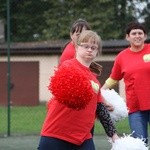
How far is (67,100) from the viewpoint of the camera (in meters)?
3.86

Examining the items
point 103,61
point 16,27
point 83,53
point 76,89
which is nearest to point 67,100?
point 76,89

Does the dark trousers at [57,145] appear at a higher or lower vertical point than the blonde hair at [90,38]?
lower

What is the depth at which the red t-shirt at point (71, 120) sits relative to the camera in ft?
13.2

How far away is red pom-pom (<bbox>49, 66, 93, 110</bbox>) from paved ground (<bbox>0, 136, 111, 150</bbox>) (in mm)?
4654

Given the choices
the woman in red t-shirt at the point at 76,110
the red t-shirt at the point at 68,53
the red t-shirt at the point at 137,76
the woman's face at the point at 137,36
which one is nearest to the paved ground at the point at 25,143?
the red t-shirt at the point at 137,76

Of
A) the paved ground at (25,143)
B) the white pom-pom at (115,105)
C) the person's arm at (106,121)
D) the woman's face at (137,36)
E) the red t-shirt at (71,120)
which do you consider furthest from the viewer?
the paved ground at (25,143)

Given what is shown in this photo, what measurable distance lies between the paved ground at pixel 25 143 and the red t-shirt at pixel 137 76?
2841mm

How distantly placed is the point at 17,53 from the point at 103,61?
372 centimetres

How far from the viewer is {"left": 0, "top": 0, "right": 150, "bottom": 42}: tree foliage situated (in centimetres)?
2616

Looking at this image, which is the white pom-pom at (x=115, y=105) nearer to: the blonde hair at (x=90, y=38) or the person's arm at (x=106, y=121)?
the person's arm at (x=106, y=121)

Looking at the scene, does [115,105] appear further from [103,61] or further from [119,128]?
[103,61]

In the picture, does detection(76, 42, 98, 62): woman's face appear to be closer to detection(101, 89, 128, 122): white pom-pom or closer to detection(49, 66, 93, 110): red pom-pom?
detection(49, 66, 93, 110): red pom-pom

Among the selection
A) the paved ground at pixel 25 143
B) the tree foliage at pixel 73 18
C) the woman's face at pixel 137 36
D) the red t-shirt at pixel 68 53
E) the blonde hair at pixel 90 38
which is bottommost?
the paved ground at pixel 25 143

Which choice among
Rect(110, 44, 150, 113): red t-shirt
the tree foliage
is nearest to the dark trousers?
Rect(110, 44, 150, 113): red t-shirt
